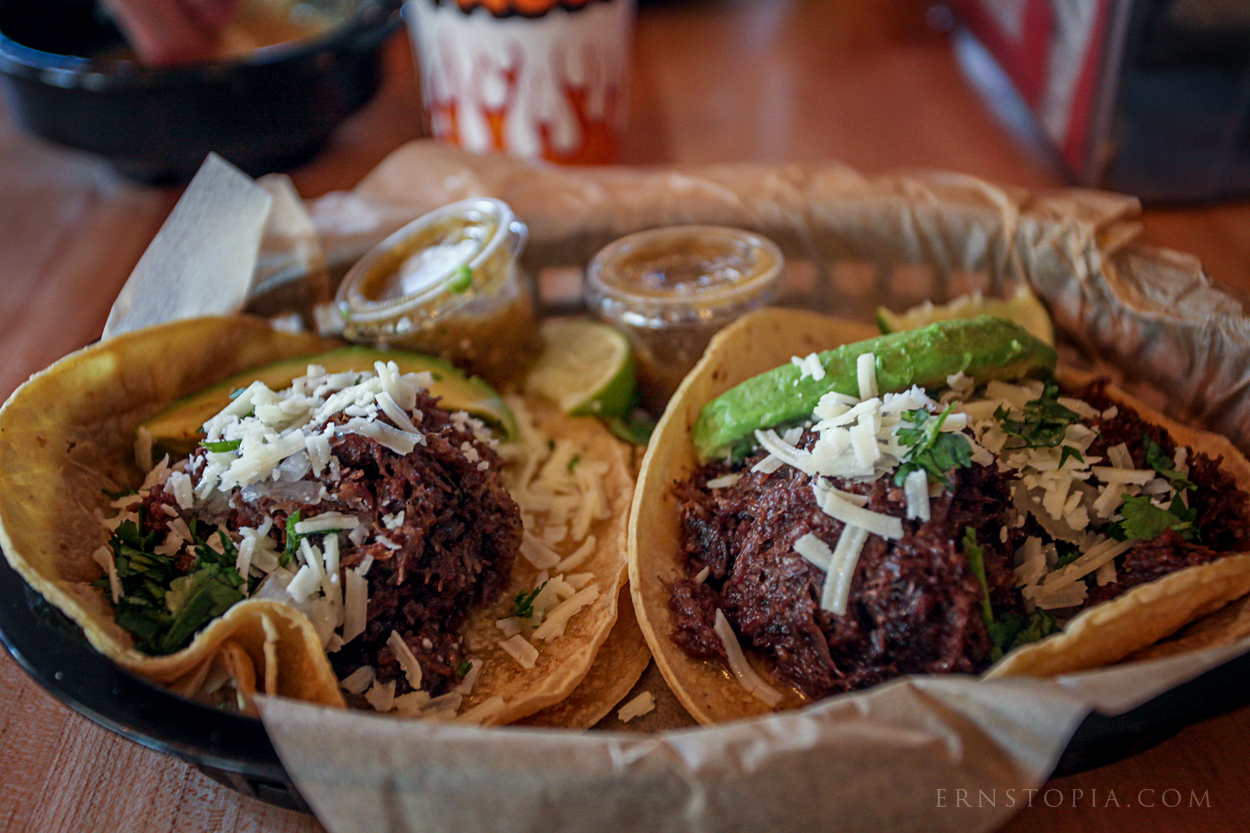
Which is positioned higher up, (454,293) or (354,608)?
(454,293)

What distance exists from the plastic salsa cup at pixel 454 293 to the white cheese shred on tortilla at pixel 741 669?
1066mm

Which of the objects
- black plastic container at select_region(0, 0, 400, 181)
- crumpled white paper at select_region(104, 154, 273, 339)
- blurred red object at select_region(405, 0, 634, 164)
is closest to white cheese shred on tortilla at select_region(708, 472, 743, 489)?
crumpled white paper at select_region(104, 154, 273, 339)

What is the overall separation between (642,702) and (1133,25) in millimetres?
2813

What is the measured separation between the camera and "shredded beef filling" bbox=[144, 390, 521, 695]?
177cm

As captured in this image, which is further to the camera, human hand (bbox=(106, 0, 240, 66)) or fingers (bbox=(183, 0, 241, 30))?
fingers (bbox=(183, 0, 241, 30))

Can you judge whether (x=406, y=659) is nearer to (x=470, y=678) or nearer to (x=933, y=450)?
(x=470, y=678)

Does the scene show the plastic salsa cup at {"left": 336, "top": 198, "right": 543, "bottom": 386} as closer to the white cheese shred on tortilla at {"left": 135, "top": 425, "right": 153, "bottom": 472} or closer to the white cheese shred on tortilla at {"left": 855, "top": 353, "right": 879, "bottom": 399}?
the white cheese shred on tortilla at {"left": 135, "top": 425, "right": 153, "bottom": 472}

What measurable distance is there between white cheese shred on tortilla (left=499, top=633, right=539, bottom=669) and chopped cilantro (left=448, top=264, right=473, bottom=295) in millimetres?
913

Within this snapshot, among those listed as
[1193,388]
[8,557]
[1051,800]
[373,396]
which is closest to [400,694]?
[373,396]

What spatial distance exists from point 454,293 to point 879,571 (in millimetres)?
1286

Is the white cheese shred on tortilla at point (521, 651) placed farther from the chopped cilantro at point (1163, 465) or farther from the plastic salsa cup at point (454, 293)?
the chopped cilantro at point (1163, 465)

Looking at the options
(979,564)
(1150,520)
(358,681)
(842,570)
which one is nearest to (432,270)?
(358,681)

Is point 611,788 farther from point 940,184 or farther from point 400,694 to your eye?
point 940,184

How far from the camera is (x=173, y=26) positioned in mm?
3256
